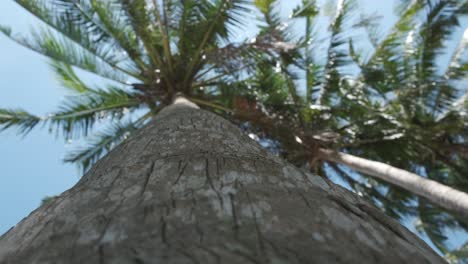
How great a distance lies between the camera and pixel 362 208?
124 cm

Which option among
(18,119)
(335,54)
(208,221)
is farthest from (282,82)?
(208,221)

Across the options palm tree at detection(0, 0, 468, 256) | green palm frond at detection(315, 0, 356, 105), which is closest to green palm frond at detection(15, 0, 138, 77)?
palm tree at detection(0, 0, 468, 256)

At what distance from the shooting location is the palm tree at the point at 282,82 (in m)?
6.56

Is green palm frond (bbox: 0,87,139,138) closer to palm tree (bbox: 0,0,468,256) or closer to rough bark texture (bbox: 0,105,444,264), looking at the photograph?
palm tree (bbox: 0,0,468,256)

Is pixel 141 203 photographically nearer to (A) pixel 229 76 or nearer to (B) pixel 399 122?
(A) pixel 229 76

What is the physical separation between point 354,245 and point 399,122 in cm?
716

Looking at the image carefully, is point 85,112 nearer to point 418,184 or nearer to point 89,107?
point 89,107

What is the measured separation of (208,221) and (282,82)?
24.4 ft

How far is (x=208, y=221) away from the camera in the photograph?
38.9 inches

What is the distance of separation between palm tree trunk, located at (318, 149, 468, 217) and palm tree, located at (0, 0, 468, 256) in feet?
0.20

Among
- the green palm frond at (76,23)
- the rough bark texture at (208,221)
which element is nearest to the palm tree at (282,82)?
the green palm frond at (76,23)

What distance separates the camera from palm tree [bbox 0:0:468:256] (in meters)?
6.56

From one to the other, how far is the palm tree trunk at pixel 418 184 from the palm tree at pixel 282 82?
60mm

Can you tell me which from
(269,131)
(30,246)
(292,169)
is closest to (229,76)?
(269,131)
